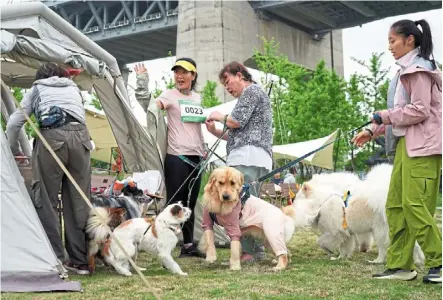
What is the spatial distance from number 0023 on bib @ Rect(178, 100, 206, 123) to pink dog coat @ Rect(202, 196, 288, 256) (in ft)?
3.55

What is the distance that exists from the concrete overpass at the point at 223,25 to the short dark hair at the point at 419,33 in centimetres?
2384

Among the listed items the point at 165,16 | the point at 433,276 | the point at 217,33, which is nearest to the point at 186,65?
the point at 433,276

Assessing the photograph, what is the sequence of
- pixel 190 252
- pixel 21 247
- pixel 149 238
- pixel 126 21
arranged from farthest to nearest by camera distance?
1. pixel 126 21
2. pixel 190 252
3. pixel 149 238
4. pixel 21 247

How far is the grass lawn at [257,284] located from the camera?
376cm

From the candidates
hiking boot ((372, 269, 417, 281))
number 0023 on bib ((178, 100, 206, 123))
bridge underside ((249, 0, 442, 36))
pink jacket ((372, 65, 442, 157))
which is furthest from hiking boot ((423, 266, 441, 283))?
bridge underside ((249, 0, 442, 36))

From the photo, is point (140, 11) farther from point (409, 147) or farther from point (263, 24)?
point (409, 147)

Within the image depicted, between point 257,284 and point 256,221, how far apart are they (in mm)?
1071

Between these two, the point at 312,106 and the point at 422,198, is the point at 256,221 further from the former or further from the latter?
the point at 312,106

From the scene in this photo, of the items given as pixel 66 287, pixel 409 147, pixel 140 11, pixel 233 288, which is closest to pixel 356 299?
pixel 233 288

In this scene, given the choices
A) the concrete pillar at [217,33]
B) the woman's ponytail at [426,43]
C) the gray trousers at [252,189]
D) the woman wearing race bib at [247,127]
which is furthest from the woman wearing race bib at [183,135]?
the concrete pillar at [217,33]

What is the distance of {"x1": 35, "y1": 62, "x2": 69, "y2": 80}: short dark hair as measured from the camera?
4766 mm

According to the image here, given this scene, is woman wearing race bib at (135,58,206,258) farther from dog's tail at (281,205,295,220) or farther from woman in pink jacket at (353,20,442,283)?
woman in pink jacket at (353,20,442,283)

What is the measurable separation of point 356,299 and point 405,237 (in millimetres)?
995

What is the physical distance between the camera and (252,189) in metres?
5.54
